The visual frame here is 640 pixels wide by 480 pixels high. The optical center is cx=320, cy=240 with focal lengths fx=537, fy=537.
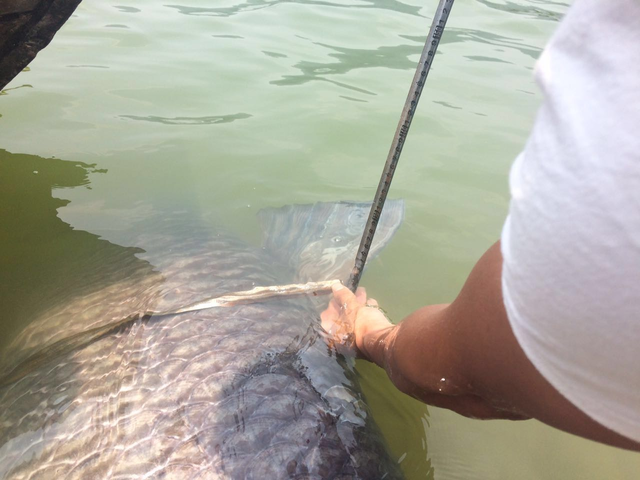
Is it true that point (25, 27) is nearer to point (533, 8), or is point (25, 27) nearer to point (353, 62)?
point (353, 62)

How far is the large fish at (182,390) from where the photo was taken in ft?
4.72

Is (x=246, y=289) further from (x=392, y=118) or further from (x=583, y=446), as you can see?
(x=392, y=118)

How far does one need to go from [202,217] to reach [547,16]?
17.9 feet

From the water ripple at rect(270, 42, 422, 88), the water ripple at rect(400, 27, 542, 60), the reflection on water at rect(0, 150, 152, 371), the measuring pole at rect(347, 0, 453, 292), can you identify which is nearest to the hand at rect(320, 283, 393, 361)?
the measuring pole at rect(347, 0, 453, 292)

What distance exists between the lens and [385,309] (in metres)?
2.64

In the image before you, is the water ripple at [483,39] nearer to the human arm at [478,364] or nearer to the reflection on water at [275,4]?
the reflection on water at [275,4]

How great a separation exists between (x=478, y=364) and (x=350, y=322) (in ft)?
3.09

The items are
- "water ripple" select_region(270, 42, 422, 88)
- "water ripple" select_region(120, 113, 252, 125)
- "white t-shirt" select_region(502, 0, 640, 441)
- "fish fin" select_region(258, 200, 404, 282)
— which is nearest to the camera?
"white t-shirt" select_region(502, 0, 640, 441)

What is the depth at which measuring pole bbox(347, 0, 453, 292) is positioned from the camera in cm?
170

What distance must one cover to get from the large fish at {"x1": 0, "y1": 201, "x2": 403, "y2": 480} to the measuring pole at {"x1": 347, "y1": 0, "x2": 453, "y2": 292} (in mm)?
290

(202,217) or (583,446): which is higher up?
(202,217)

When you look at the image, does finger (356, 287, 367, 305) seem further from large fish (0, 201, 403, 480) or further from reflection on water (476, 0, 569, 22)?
reflection on water (476, 0, 569, 22)

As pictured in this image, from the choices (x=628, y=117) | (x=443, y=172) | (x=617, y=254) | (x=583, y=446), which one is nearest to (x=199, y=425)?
(x=617, y=254)

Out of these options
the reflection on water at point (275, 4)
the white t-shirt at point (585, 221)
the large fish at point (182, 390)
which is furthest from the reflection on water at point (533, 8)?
the white t-shirt at point (585, 221)
